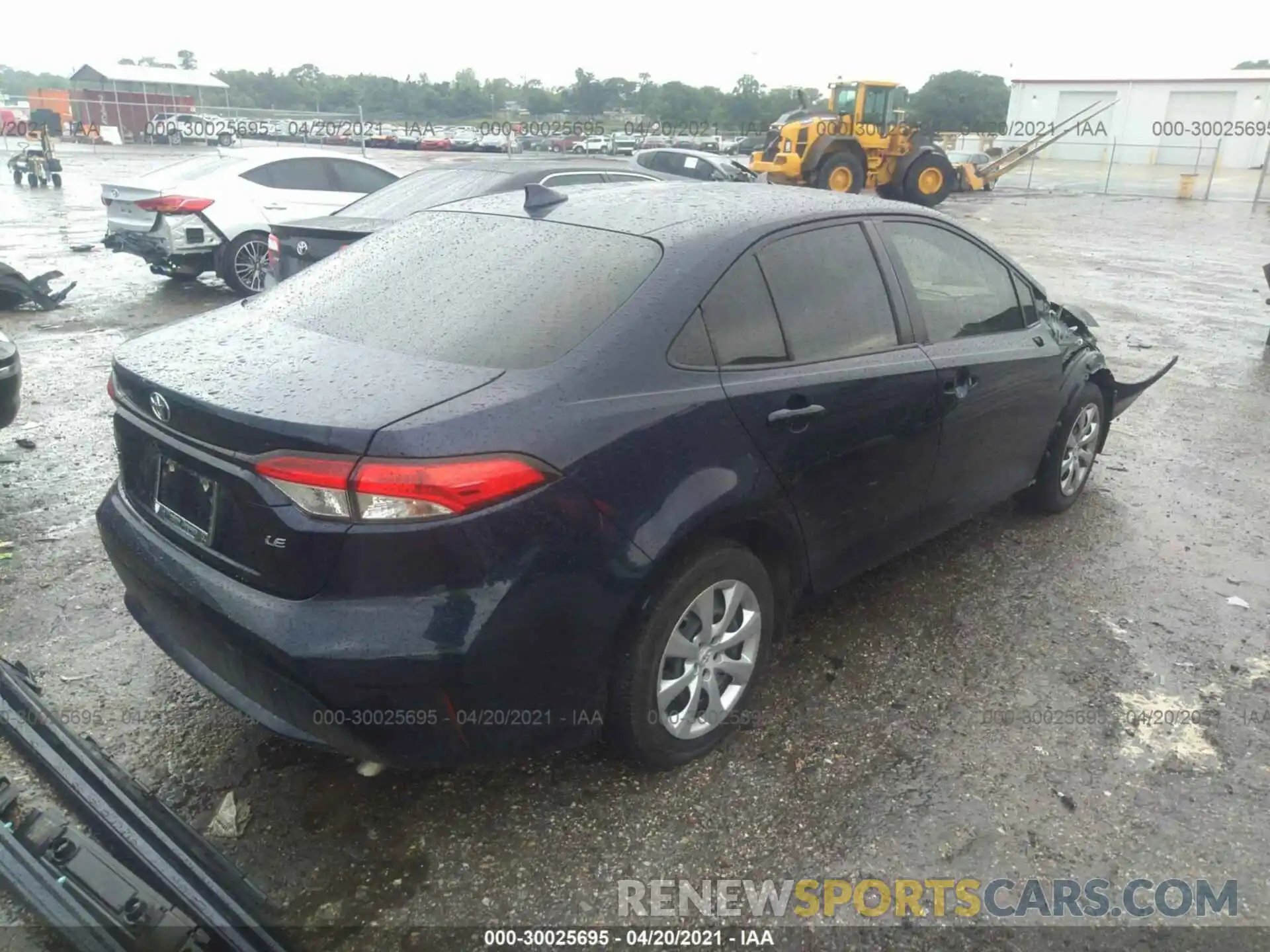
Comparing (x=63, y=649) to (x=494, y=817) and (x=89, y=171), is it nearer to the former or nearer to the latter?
(x=494, y=817)

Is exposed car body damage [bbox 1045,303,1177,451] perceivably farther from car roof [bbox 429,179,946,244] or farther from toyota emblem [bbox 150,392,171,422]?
toyota emblem [bbox 150,392,171,422]

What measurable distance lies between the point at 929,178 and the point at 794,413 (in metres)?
22.8

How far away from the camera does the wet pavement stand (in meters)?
2.62

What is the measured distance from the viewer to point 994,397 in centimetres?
394

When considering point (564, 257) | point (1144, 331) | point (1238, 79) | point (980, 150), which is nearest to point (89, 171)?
point (1144, 331)

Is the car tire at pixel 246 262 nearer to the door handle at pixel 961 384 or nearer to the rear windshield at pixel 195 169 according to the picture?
the rear windshield at pixel 195 169

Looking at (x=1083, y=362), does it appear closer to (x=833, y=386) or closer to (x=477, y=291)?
(x=833, y=386)

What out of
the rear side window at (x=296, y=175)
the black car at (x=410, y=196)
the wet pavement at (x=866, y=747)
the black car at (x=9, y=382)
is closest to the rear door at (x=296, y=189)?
the rear side window at (x=296, y=175)

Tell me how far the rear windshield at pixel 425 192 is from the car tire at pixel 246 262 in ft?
8.61

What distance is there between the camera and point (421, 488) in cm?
222

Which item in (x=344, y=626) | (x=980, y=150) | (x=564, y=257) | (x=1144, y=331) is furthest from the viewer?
(x=980, y=150)

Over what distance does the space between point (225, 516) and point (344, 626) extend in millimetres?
459

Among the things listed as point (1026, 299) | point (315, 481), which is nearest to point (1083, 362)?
point (1026, 299)

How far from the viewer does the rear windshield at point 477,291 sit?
8.84 feet
